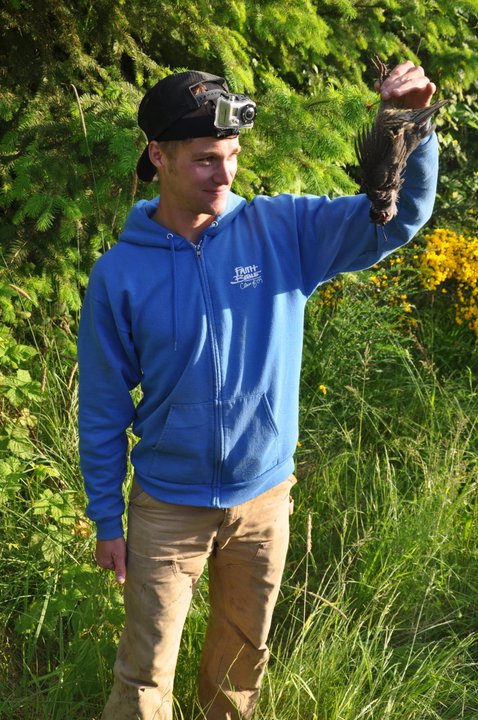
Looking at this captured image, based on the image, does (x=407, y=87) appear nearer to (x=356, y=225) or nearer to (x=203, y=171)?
(x=356, y=225)

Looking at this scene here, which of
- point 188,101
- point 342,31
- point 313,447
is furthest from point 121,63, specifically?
point 188,101

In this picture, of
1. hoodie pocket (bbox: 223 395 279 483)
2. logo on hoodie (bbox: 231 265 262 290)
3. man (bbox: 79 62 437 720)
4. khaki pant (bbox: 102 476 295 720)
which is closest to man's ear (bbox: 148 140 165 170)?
man (bbox: 79 62 437 720)

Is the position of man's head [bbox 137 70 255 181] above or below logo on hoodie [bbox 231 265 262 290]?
above

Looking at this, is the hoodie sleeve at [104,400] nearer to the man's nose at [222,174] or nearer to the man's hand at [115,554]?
the man's hand at [115,554]

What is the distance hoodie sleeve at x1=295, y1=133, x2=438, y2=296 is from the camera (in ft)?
6.66

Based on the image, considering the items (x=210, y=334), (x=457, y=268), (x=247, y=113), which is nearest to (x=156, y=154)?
(x=247, y=113)

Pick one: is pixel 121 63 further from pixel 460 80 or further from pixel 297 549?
pixel 297 549

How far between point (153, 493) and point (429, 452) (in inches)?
65.2

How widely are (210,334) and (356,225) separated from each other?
457 mm

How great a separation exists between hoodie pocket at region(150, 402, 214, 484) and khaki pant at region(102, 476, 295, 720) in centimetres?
10

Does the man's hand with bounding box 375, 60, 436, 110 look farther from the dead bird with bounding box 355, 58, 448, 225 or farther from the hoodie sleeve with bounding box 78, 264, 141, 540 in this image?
the hoodie sleeve with bounding box 78, 264, 141, 540

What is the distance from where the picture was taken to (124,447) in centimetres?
238

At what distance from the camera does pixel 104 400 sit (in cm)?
228

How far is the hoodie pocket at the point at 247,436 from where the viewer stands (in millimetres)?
2217
